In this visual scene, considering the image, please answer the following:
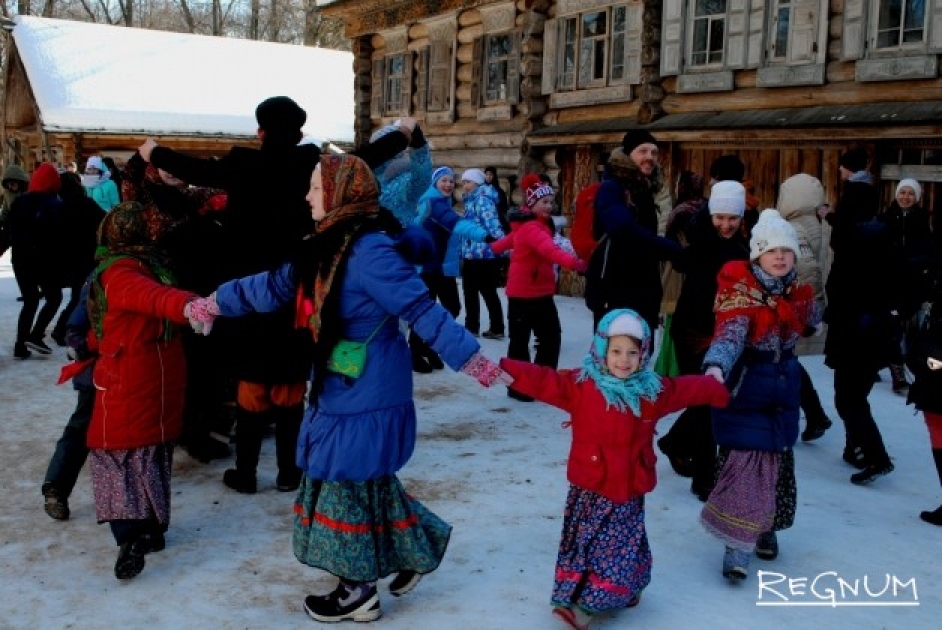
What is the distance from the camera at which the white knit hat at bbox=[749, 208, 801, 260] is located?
3.99 m

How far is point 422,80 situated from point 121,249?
588 inches

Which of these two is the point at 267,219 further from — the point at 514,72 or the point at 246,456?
the point at 514,72

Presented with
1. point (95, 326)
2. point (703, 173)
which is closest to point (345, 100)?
point (703, 173)

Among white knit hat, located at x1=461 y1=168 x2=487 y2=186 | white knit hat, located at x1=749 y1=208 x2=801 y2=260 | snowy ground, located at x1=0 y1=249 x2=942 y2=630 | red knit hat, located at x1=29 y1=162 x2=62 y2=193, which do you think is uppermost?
white knit hat, located at x1=461 y1=168 x2=487 y2=186

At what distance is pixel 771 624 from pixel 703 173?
31.5 ft

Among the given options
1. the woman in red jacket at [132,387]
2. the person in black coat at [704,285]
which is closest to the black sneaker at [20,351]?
the woman in red jacket at [132,387]

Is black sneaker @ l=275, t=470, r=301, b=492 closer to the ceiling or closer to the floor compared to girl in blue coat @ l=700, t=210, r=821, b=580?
closer to the floor

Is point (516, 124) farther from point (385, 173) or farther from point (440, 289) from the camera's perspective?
point (385, 173)

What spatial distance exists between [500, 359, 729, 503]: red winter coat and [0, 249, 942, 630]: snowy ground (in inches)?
24.2

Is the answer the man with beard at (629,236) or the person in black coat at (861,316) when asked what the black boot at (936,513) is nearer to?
the person in black coat at (861,316)

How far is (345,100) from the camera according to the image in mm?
29188

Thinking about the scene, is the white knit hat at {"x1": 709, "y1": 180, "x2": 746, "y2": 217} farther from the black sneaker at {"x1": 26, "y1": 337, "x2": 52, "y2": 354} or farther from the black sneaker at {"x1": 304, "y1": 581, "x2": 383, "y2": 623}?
the black sneaker at {"x1": 26, "y1": 337, "x2": 52, "y2": 354}

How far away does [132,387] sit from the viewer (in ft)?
13.5

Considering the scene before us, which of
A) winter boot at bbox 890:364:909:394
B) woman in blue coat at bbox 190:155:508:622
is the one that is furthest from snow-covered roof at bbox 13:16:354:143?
woman in blue coat at bbox 190:155:508:622
